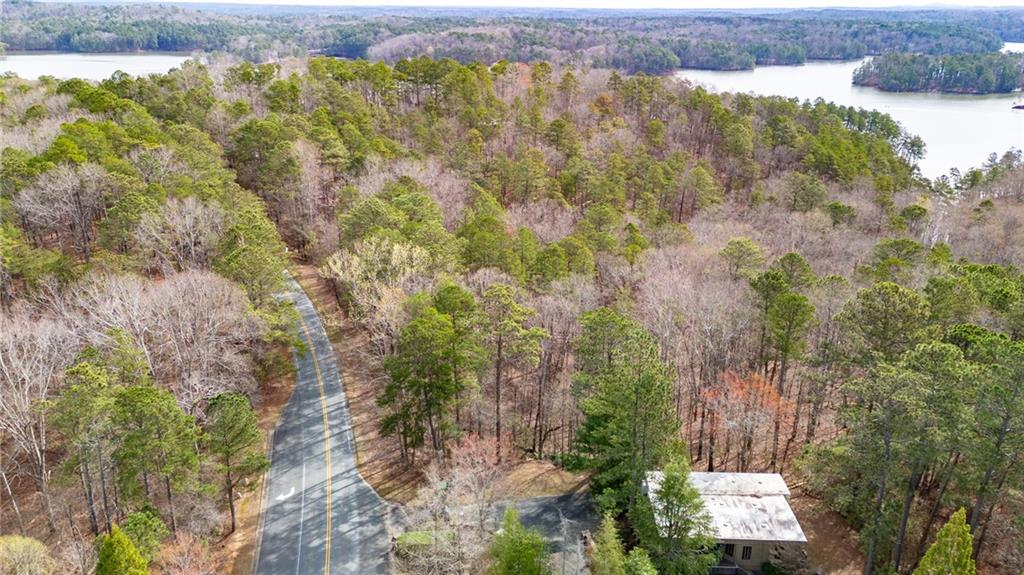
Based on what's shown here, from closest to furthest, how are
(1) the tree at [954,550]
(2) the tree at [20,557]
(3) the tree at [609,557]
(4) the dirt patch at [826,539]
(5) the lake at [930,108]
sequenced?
(1) the tree at [954,550]
(2) the tree at [20,557]
(3) the tree at [609,557]
(4) the dirt patch at [826,539]
(5) the lake at [930,108]

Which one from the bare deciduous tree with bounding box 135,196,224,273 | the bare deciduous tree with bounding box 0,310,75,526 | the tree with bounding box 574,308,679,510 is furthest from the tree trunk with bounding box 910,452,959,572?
the bare deciduous tree with bounding box 135,196,224,273

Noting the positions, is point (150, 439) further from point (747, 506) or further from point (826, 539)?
point (826, 539)

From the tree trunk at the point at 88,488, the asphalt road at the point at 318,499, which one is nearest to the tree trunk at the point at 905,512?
the asphalt road at the point at 318,499

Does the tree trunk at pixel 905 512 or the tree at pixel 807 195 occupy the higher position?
the tree at pixel 807 195

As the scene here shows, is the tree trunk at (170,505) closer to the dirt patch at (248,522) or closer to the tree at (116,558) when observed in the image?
the dirt patch at (248,522)

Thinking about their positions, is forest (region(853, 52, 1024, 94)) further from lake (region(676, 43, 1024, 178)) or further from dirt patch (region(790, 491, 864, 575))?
dirt patch (region(790, 491, 864, 575))

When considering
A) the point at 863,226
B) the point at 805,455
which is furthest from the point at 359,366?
the point at 863,226

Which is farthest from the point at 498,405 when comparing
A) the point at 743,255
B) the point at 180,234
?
the point at 180,234
